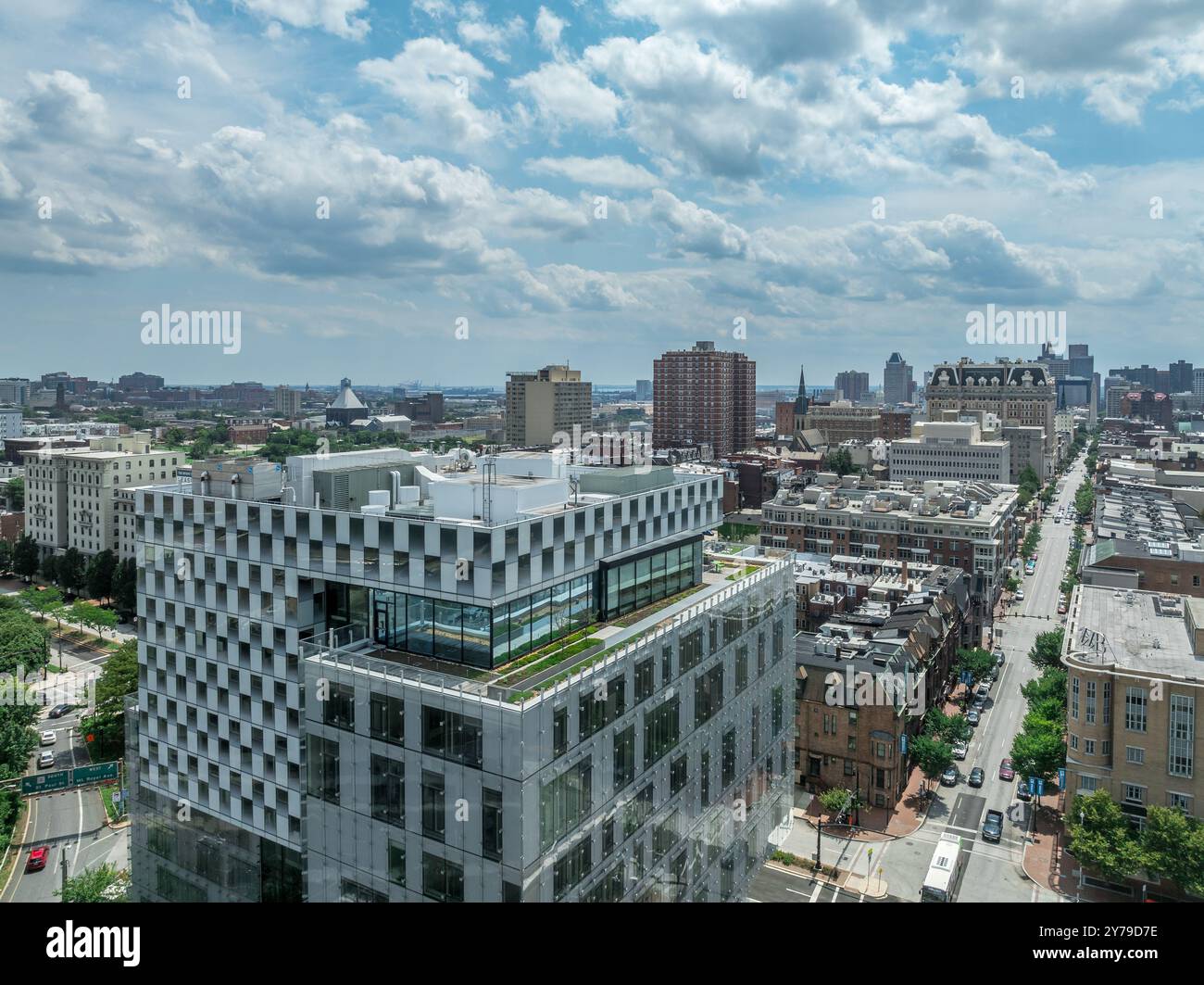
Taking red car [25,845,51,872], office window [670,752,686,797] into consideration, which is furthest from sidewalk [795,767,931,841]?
red car [25,845,51,872]

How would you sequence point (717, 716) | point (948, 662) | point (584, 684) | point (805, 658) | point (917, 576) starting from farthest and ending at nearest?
point (917, 576) < point (948, 662) < point (805, 658) < point (717, 716) < point (584, 684)

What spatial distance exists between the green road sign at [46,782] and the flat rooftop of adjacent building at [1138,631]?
194 ft

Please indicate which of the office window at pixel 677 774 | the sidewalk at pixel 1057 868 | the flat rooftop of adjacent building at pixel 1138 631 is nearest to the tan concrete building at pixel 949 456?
the flat rooftop of adjacent building at pixel 1138 631

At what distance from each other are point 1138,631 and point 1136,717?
368 inches

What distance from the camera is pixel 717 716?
105ft

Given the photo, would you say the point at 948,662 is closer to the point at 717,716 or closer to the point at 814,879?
the point at 814,879

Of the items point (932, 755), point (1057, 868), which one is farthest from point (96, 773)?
point (1057, 868)

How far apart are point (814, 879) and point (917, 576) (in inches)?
1720

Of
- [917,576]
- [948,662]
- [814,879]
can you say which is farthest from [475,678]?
[917,576]

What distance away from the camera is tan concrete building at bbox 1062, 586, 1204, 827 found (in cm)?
4341

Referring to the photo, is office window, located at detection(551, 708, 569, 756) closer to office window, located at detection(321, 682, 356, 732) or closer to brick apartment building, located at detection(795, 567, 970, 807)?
office window, located at detection(321, 682, 356, 732)

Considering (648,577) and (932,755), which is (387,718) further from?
(932,755)

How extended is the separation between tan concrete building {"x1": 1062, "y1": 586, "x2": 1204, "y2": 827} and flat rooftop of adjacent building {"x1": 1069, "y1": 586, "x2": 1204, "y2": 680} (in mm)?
89
